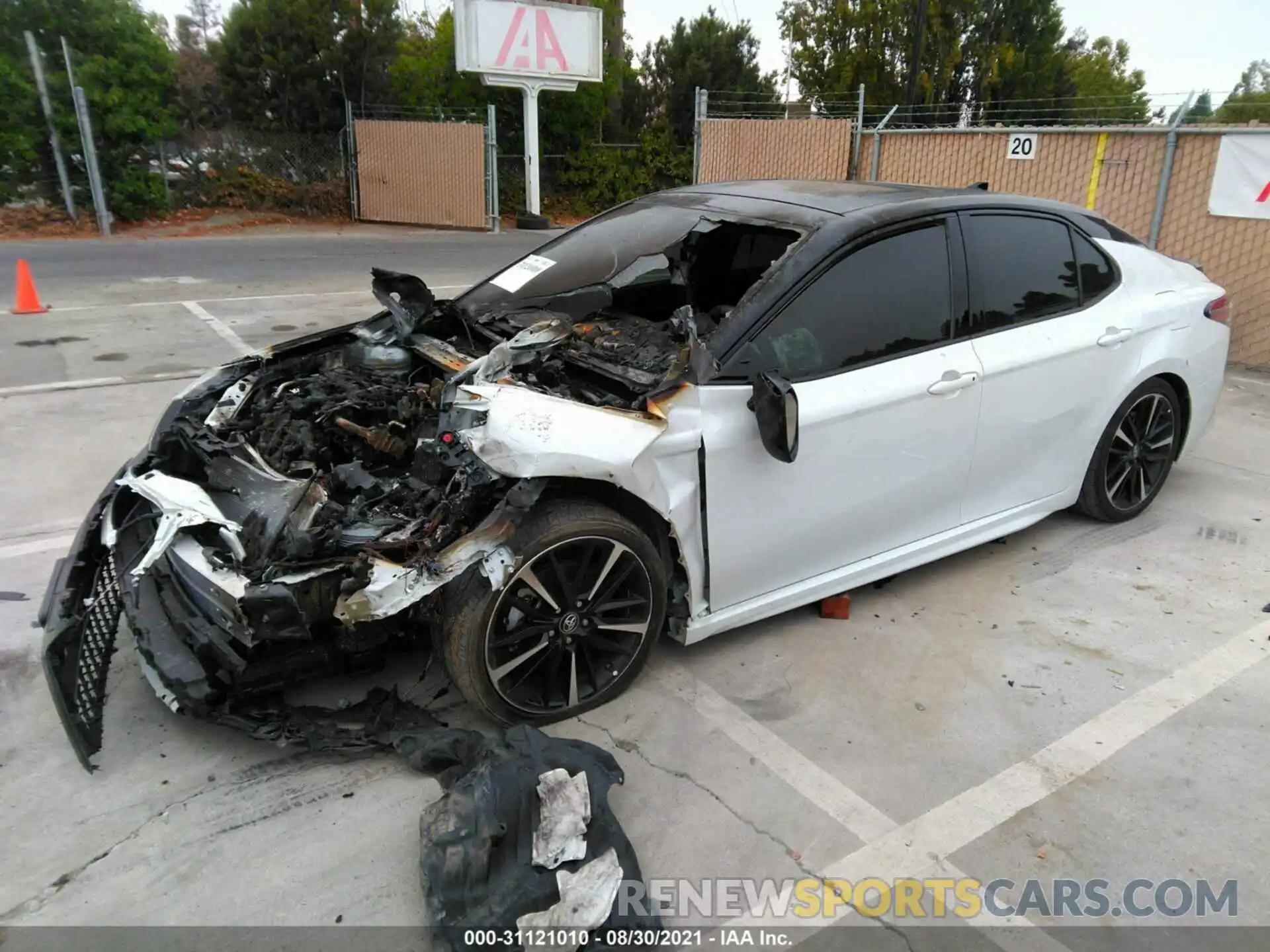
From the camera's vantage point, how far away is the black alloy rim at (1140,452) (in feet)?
14.9

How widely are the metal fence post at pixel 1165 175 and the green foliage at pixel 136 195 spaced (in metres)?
16.4

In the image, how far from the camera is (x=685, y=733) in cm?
312

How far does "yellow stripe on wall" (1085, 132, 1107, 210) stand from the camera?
30.2 feet

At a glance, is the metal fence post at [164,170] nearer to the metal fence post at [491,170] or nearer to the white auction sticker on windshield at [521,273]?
the metal fence post at [491,170]

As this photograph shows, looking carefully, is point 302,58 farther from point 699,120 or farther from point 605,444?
point 605,444

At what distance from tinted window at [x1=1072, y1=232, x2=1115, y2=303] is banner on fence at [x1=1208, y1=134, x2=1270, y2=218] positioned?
4.96 metres

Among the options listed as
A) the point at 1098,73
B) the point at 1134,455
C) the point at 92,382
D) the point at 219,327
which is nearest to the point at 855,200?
the point at 1134,455

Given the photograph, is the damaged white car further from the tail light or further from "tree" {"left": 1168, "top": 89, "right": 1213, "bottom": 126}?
"tree" {"left": 1168, "top": 89, "right": 1213, "bottom": 126}

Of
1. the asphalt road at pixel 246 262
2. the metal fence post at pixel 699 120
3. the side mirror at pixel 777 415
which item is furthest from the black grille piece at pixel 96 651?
the metal fence post at pixel 699 120

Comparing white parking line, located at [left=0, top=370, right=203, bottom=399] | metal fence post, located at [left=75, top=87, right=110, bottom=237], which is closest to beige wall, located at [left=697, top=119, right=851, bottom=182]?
white parking line, located at [left=0, top=370, right=203, bottom=399]

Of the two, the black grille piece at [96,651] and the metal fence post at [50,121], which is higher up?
the metal fence post at [50,121]

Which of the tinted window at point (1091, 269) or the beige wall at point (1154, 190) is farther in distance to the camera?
the beige wall at point (1154, 190)

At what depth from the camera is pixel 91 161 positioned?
1556cm

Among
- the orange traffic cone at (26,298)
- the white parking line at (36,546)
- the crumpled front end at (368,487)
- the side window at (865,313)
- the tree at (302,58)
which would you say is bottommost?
the white parking line at (36,546)
